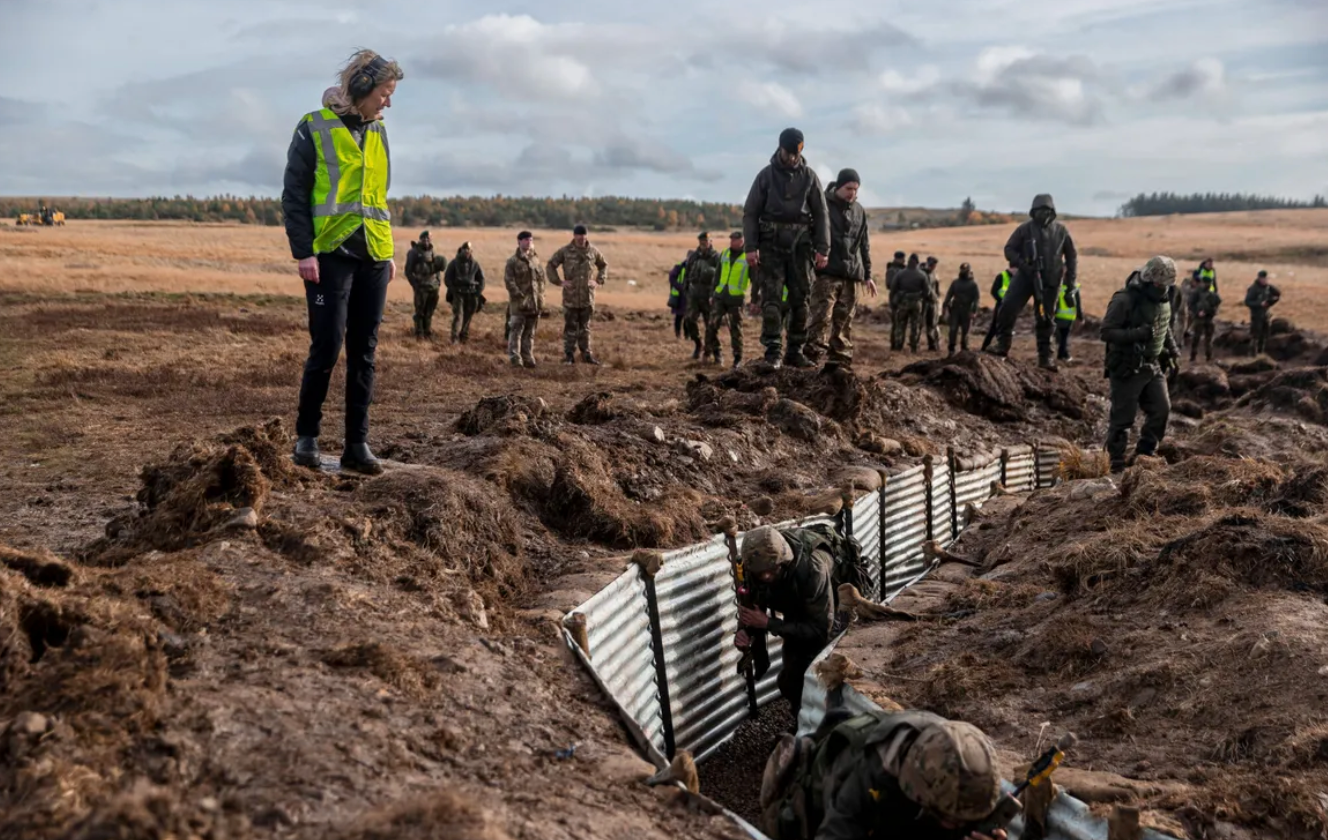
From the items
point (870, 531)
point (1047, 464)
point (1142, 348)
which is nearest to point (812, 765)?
point (870, 531)

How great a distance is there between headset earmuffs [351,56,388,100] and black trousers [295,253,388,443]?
77 cm

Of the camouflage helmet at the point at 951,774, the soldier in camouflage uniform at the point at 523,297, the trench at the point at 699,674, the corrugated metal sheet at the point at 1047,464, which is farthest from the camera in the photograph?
the soldier in camouflage uniform at the point at 523,297

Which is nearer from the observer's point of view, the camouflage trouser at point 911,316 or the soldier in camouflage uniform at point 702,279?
the soldier in camouflage uniform at point 702,279

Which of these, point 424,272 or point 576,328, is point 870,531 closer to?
point 576,328

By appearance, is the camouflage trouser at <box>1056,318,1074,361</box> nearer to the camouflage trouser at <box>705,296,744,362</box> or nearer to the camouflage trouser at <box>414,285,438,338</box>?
the camouflage trouser at <box>705,296,744,362</box>

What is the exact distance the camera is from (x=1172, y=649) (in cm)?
546

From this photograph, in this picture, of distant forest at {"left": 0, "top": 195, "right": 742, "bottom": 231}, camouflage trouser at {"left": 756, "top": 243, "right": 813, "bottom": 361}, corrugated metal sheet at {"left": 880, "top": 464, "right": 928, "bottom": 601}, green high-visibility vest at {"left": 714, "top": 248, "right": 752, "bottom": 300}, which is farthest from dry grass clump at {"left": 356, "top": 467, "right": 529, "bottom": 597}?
distant forest at {"left": 0, "top": 195, "right": 742, "bottom": 231}

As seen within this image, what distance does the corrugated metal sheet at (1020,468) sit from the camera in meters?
10.9

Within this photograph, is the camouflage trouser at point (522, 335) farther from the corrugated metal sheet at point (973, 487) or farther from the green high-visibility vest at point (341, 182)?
the green high-visibility vest at point (341, 182)

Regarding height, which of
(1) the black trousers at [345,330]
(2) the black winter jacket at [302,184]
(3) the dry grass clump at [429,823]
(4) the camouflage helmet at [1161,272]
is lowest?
(3) the dry grass clump at [429,823]

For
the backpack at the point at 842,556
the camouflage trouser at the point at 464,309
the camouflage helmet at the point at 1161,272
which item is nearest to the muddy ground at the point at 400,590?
the backpack at the point at 842,556

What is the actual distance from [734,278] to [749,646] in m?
10.1

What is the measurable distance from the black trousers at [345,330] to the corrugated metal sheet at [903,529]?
13.5 ft

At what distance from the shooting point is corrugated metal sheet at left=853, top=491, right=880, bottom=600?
7.82 meters
